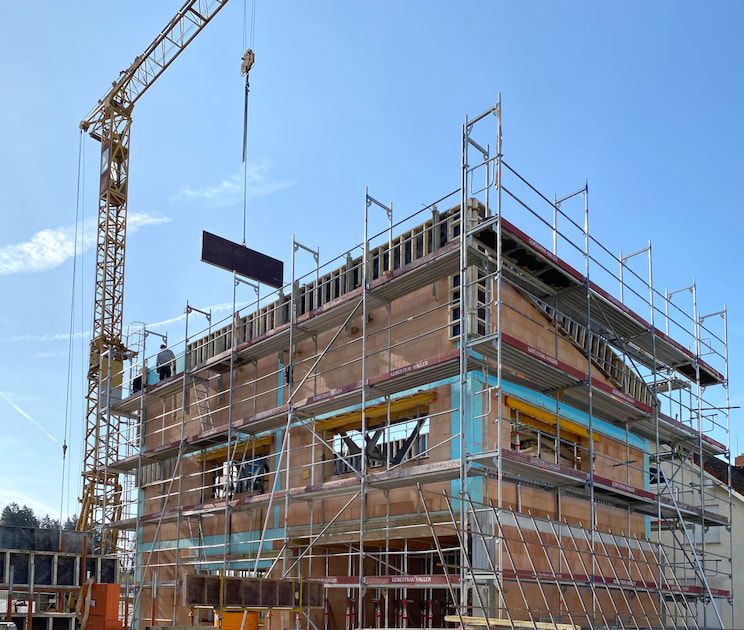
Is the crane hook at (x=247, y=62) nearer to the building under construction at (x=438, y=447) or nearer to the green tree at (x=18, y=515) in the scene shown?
the building under construction at (x=438, y=447)

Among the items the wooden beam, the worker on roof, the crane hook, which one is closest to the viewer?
the wooden beam

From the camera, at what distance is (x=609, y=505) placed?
77.0 ft

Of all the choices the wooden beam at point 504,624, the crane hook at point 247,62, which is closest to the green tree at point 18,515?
the crane hook at point 247,62

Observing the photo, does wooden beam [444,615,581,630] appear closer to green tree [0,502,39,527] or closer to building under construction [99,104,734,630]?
building under construction [99,104,734,630]

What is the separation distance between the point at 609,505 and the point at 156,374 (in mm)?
15785

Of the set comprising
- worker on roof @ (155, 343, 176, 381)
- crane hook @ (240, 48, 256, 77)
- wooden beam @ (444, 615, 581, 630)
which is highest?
crane hook @ (240, 48, 256, 77)

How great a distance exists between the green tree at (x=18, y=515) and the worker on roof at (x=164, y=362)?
88.1m

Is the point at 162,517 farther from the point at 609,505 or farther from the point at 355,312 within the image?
the point at 609,505

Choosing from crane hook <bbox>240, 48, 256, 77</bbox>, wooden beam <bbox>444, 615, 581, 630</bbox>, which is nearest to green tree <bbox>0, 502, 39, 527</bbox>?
crane hook <bbox>240, 48, 256, 77</bbox>

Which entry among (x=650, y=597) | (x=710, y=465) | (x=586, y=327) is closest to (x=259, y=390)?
(x=586, y=327)

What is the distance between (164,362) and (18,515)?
300ft

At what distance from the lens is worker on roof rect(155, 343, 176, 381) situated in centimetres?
3092

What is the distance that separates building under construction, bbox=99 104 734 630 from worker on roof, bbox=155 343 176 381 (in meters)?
2.14

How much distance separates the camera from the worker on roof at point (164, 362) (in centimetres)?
3092
